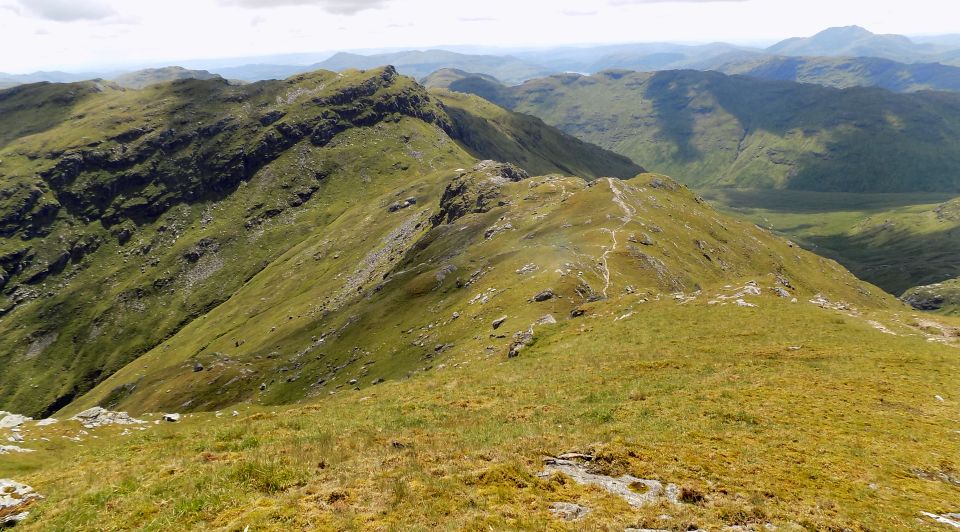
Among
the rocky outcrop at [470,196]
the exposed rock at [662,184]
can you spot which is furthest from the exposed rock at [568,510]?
the exposed rock at [662,184]

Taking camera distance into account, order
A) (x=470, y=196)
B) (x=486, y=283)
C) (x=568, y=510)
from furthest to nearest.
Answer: (x=470, y=196), (x=486, y=283), (x=568, y=510)

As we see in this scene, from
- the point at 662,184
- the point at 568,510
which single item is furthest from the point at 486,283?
the point at 662,184

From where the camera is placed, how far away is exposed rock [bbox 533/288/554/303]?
244ft

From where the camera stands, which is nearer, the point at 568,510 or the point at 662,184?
the point at 568,510

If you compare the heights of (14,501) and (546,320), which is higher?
(14,501)

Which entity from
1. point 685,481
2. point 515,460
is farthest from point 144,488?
point 685,481

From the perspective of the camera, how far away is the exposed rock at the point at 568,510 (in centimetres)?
1653

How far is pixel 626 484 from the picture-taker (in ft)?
63.5

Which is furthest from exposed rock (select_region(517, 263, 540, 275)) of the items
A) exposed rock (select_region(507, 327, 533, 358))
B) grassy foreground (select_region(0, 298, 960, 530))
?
grassy foreground (select_region(0, 298, 960, 530))

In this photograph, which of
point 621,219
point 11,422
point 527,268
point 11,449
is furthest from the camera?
point 621,219

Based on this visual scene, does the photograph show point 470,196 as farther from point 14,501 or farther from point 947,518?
point 947,518

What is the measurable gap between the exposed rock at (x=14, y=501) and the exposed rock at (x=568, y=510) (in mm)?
20357

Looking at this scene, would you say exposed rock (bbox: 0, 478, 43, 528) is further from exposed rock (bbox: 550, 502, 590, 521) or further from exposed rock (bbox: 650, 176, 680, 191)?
exposed rock (bbox: 650, 176, 680, 191)

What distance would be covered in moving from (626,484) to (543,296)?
55.6 meters
